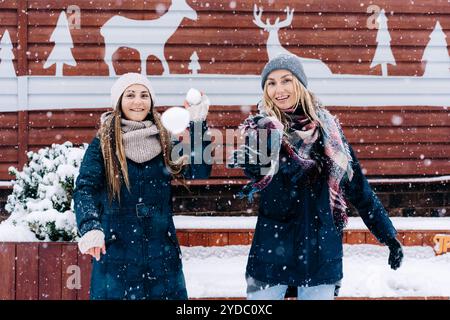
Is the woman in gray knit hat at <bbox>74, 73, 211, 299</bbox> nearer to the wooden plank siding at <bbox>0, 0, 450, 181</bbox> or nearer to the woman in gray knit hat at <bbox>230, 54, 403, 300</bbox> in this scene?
the woman in gray knit hat at <bbox>230, 54, 403, 300</bbox>

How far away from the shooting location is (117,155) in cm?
274

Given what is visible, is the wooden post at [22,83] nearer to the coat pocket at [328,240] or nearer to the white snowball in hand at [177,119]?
the white snowball in hand at [177,119]

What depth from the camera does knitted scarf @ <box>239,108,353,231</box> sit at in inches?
98.3

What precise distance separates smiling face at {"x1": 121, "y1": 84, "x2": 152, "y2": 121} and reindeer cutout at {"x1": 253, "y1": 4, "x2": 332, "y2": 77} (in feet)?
14.0

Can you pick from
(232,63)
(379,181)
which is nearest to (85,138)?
(232,63)

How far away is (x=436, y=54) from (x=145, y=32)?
4.02 meters

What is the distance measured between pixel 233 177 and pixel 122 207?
14.0ft

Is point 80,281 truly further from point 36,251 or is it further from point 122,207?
point 122,207

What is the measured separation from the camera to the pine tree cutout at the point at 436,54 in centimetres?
714

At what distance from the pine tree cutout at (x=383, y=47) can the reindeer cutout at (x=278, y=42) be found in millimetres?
753

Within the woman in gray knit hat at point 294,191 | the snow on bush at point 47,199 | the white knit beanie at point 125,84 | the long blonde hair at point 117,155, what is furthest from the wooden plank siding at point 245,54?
the woman in gray knit hat at point 294,191

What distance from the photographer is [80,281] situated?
3.49 metres
